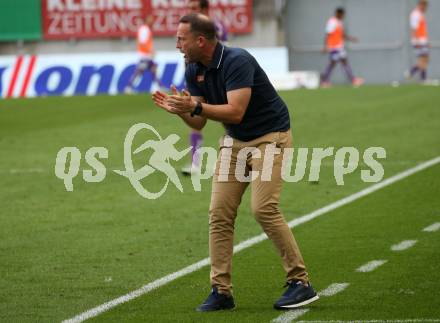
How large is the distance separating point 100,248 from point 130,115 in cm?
1475

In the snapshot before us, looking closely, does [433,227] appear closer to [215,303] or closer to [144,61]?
[215,303]

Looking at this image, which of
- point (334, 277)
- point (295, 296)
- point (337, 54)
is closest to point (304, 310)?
point (295, 296)

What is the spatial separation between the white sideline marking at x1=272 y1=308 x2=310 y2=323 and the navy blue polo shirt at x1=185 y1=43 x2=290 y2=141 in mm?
1253

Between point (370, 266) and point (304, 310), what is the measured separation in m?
1.79

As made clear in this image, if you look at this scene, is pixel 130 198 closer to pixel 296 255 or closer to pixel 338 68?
pixel 296 255

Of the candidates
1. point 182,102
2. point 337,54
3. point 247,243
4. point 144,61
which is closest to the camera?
point 182,102

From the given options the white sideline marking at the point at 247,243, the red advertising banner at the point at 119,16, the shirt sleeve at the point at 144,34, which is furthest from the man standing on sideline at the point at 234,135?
the red advertising banner at the point at 119,16

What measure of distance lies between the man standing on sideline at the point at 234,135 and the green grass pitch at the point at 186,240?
0.89 ft

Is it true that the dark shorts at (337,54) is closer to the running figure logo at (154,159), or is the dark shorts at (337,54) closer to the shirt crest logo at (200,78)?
the running figure logo at (154,159)

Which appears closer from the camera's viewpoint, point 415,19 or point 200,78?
point 200,78

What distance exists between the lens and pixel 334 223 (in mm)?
12797

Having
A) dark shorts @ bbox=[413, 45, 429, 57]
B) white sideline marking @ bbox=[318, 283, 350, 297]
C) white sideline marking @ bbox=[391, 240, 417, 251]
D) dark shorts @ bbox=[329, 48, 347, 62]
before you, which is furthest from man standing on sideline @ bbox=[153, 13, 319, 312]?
dark shorts @ bbox=[329, 48, 347, 62]

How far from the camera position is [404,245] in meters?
11.3

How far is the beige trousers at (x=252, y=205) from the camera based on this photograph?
28.4 feet
